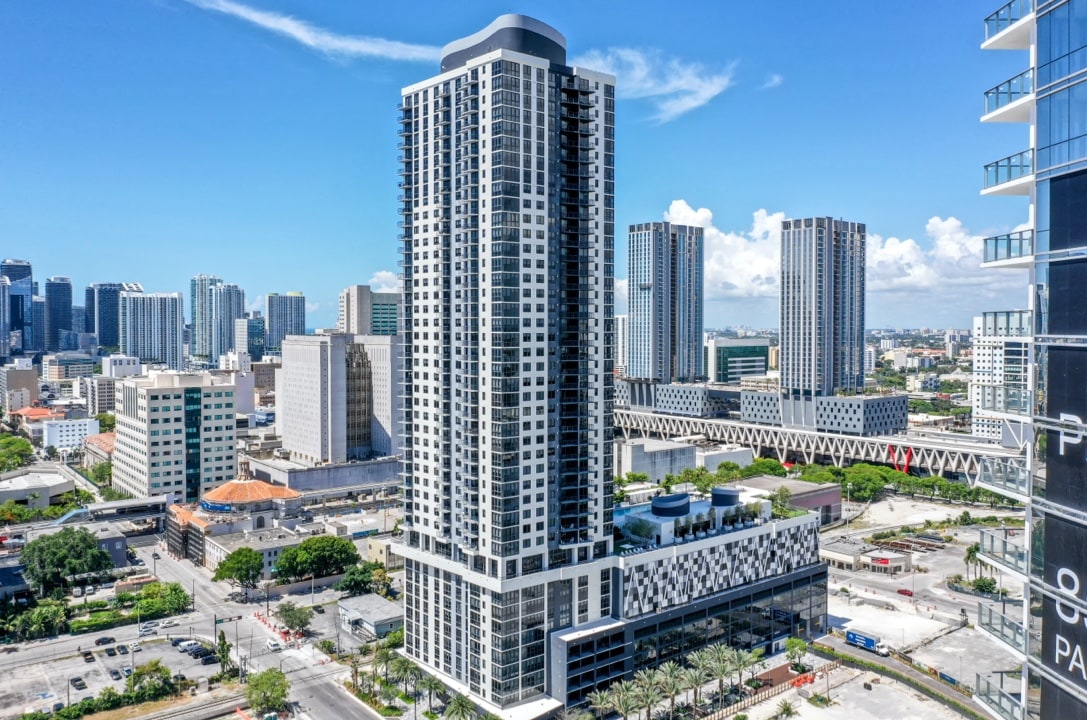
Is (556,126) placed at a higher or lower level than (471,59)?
lower

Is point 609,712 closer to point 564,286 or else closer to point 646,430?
point 564,286

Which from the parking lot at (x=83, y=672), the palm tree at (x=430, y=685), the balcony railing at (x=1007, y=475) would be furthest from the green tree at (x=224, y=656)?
the balcony railing at (x=1007, y=475)

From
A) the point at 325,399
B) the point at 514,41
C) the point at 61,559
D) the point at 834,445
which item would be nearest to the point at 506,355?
the point at 514,41

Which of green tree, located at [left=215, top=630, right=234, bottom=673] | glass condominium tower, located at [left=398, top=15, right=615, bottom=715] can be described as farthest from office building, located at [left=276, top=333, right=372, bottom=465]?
glass condominium tower, located at [left=398, top=15, right=615, bottom=715]

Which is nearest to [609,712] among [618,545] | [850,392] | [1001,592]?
[618,545]

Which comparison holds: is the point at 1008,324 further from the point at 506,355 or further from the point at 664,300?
the point at 664,300

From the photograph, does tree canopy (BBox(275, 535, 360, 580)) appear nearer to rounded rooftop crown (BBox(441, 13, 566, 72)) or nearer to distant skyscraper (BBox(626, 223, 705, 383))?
rounded rooftop crown (BBox(441, 13, 566, 72))
